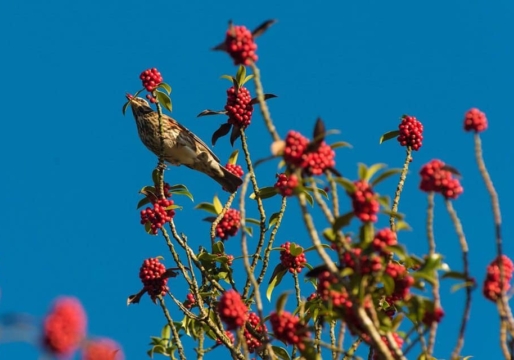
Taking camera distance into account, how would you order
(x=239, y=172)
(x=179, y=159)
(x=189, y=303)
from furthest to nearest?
1. (x=179, y=159)
2. (x=239, y=172)
3. (x=189, y=303)

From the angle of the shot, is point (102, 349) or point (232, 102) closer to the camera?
point (102, 349)

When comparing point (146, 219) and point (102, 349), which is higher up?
point (146, 219)

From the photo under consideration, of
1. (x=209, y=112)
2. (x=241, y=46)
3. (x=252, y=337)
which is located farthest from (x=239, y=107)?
(x=241, y=46)

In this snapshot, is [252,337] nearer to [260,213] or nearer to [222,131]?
[260,213]

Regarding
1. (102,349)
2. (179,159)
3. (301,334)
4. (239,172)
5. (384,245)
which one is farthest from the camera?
(179,159)

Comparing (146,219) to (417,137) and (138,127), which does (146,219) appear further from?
(138,127)

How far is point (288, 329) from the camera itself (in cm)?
347

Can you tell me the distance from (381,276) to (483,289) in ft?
1.47

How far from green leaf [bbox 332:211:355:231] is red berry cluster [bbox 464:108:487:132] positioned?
79cm

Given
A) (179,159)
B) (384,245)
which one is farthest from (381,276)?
(179,159)

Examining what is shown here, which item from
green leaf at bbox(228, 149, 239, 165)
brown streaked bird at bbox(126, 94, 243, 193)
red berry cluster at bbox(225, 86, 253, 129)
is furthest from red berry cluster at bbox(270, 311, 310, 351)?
brown streaked bird at bbox(126, 94, 243, 193)

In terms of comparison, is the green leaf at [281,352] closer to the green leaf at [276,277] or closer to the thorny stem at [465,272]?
the green leaf at [276,277]

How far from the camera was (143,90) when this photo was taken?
6.32 meters

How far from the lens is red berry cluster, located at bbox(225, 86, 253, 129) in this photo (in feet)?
20.4
